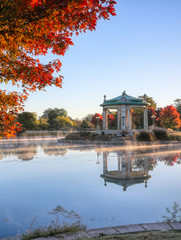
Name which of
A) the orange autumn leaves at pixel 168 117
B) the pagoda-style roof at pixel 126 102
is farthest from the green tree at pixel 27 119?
the orange autumn leaves at pixel 168 117

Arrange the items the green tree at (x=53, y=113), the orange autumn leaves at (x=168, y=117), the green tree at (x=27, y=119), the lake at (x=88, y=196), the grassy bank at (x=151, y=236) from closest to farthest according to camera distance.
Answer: the grassy bank at (x=151, y=236)
the lake at (x=88, y=196)
the green tree at (x=27, y=119)
the orange autumn leaves at (x=168, y=117)
the green tree at (x=53, y=113)

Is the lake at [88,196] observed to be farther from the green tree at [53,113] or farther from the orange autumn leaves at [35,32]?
the green tree at [53,113]

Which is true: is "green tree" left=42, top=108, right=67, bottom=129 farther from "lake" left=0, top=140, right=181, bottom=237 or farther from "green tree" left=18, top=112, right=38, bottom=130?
"lake" left=0, top=140, right=181, bottom=237

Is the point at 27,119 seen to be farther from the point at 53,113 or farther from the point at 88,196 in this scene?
the point at 88,196

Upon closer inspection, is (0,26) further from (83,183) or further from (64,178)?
(64,178)

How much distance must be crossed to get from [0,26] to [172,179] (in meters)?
8.07

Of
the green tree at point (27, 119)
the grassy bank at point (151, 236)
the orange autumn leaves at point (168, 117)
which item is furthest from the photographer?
the orange autumn leaves at point (168, 117)

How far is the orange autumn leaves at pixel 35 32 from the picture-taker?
3900 mm

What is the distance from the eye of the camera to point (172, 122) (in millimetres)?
62031

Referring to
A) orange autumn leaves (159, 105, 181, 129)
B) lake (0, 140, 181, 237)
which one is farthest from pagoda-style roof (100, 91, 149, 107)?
orange autumn leaves (159, 105, 181, 129)

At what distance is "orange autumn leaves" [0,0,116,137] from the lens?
12.8ft

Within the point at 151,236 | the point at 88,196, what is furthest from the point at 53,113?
the point at 151,236

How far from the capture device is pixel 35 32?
14.2 feet

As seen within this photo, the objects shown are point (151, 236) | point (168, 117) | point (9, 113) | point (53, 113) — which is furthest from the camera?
point (53, 113)
